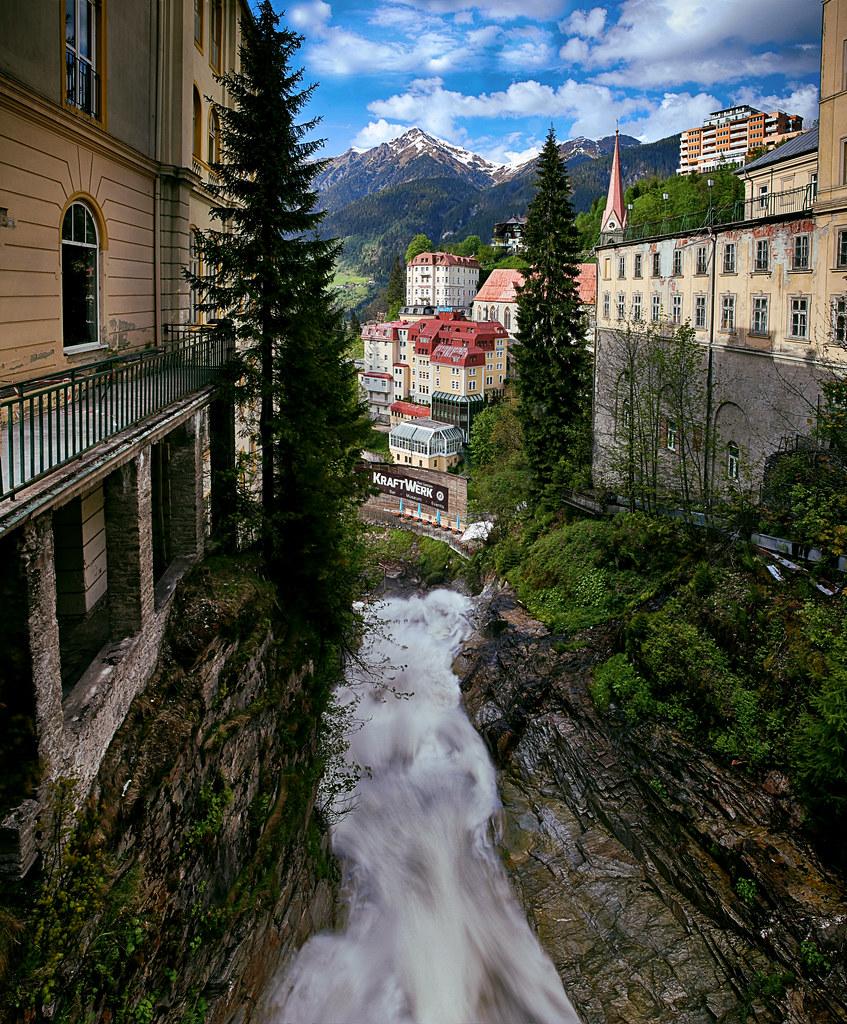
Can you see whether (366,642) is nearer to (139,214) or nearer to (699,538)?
(699,538)

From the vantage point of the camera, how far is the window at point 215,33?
59.8ft

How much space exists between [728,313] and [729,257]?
5.99 feet

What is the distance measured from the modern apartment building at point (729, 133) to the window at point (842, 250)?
12472cm

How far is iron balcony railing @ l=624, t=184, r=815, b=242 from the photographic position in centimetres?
2244

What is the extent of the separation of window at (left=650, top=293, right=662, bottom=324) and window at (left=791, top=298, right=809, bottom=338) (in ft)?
26.9

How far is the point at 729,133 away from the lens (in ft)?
481

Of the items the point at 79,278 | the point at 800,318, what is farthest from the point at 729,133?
the point at 79,278

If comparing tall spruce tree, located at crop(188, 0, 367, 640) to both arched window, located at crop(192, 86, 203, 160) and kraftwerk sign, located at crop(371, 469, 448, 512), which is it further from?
kraftwerk sign, located at crop(371, 469, 448, 512)

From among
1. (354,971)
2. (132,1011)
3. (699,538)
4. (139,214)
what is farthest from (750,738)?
(139,214)

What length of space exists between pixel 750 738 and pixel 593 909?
15.7 ft

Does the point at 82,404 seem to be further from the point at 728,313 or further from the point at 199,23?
the point at 728,313

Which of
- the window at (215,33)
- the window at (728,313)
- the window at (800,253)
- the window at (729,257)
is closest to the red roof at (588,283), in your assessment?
the window at (729,257)

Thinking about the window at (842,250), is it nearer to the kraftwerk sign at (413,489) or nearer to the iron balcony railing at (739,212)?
the iron balcony railing at (739,212)

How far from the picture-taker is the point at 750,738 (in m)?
16.1
